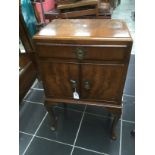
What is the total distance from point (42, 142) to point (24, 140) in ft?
0.49

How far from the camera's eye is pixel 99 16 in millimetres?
1979

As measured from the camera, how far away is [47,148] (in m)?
1.29

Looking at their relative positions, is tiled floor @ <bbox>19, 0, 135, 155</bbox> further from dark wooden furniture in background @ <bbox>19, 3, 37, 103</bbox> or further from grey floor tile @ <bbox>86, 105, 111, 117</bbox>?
dark wooden furniture in background @ <bbox>19, 3, 37, 103</bbox>

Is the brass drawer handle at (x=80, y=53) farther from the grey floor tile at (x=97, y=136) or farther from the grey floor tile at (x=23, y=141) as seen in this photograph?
the grey floor tile at (x=23, y=141)

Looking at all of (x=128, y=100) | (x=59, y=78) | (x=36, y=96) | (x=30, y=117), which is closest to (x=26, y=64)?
(x=36, y=96)

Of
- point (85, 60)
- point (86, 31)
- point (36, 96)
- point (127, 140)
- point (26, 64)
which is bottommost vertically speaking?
point (127, 140)

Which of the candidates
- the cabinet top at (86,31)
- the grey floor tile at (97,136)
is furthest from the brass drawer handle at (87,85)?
the grey floor tile at (97,136)

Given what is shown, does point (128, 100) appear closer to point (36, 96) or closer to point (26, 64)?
point (36, 96)

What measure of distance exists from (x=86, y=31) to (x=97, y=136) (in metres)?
0.84

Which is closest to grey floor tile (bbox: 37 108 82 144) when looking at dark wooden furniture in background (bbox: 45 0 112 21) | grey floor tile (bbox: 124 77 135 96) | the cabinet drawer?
grey floor tile (bbox: 124 77 135 96)

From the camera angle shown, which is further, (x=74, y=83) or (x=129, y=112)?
(x=129, y=112)

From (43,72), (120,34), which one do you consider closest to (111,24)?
(120,34)

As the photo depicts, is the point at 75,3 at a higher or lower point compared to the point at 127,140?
higher
